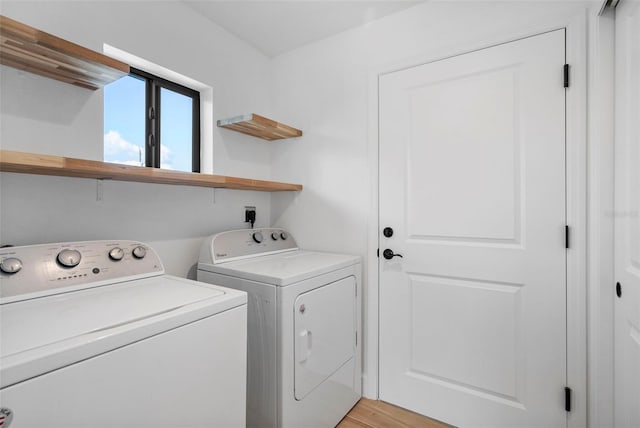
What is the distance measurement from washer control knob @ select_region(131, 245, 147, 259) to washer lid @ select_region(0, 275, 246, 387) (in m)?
0.14

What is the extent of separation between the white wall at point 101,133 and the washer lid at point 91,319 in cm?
41

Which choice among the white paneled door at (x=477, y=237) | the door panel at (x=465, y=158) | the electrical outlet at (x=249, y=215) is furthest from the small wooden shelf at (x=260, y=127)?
the door panel at (x=465, y=158)

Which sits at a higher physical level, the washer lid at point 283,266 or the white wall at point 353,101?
the white wall at point 353,101

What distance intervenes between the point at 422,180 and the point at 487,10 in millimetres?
943

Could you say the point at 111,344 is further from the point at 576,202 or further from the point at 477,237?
the point at 576,202

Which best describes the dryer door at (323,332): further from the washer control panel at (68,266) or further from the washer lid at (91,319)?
the washer control panel at (68,266)

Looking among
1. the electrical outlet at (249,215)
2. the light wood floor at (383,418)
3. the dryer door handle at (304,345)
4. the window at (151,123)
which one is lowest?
the light wood floor at (383,418)

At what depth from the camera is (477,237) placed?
1.70 meters

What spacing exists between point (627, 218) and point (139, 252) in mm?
2028

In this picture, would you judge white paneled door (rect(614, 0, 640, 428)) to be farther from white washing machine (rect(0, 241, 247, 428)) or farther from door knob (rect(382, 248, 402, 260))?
white washing machine (rect(0, 241, 247, 428))

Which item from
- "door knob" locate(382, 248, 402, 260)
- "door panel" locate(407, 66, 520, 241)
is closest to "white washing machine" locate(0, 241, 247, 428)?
"door knob" locate(382, 248, 402, 260)

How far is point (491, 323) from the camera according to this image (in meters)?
1.67

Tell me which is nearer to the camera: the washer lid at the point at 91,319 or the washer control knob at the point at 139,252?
the washer lid at the point at 91,319

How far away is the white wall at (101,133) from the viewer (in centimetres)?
128
